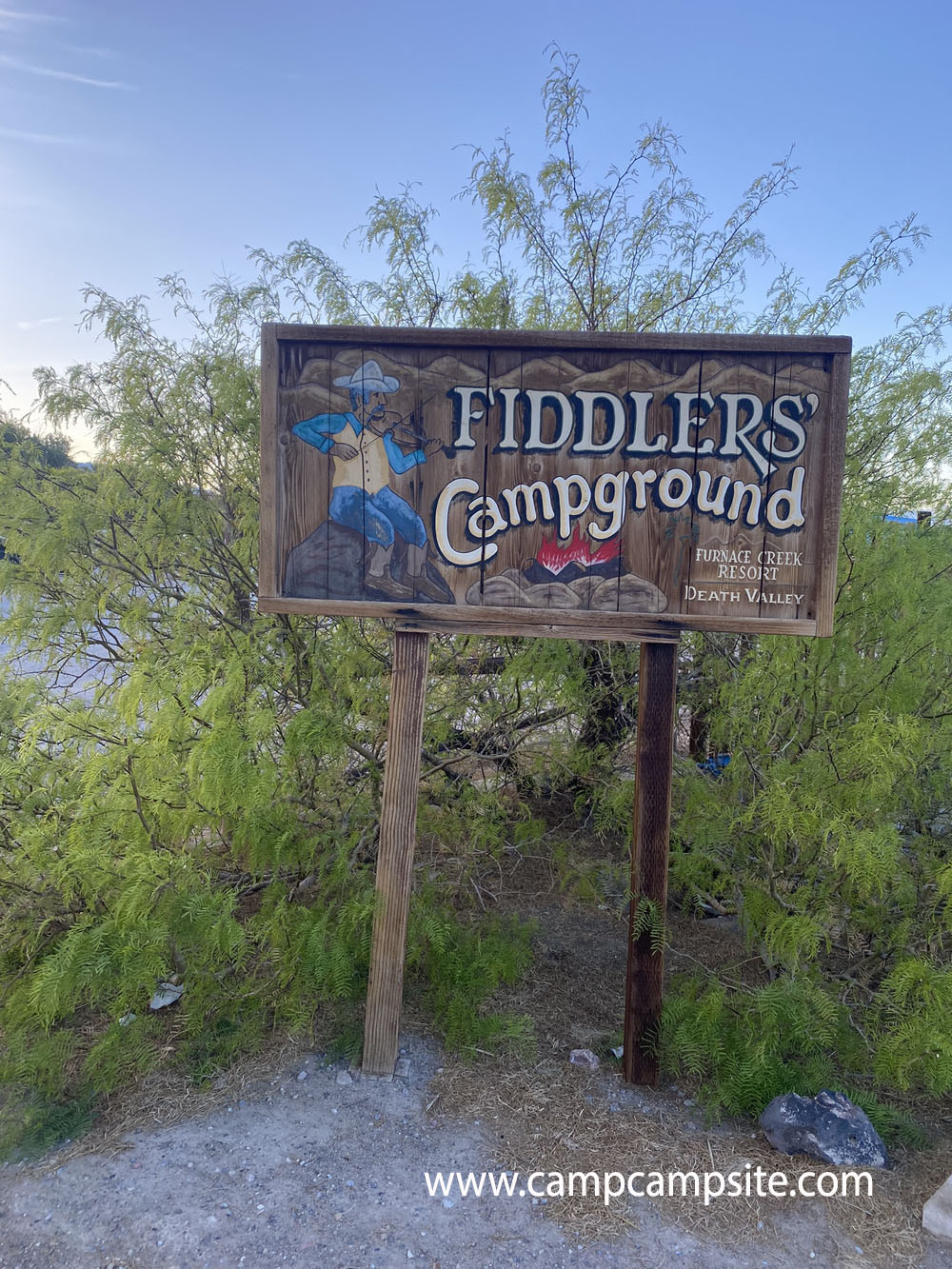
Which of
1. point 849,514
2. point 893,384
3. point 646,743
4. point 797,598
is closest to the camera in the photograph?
point 797,598

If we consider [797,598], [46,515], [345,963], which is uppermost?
[46,515]

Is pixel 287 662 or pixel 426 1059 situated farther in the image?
pixel 287 662

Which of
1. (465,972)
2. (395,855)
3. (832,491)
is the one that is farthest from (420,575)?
(465,972)

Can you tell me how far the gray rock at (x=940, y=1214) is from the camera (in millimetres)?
2547

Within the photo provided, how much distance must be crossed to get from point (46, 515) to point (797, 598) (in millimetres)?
3818

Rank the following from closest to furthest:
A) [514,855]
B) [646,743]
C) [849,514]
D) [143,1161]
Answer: [143,1161] → [646,743] → [849,514] → [514,855]

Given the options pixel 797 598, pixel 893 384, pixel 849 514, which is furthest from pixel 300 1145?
pixel 893 384

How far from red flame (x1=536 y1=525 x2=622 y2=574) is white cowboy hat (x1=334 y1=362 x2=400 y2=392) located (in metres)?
0.88

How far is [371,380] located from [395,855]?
197 cm

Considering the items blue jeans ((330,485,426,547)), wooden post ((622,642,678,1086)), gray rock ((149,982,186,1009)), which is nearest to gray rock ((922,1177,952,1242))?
wooden post ((622,642,678,1086))

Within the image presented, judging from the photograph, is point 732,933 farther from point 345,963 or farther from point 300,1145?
point 300,1145

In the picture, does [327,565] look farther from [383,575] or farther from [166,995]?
[166,995]

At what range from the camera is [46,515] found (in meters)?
4.23

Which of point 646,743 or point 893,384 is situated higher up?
point 893,384
